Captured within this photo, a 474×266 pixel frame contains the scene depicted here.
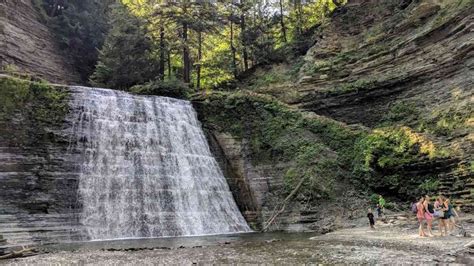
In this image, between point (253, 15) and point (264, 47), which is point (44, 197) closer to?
point (264, 47)

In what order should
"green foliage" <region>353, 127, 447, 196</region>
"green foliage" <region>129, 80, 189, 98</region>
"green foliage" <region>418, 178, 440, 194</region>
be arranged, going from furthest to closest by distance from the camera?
"green foliage" <region>129, 80, 189, 98</region>
"green foliage" <region>353, 127, 447, 196</region>
"green foliage" <region>418, 178, 440, 194</region>

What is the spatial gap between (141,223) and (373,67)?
19.0 metres

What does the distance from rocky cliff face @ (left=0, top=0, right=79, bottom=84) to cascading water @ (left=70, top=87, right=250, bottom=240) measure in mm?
12108

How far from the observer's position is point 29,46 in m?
36.6

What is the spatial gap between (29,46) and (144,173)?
2159 cm

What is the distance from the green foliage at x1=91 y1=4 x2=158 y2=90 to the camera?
3572cm

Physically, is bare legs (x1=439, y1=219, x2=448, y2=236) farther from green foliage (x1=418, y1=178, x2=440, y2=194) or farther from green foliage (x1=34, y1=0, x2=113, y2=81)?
green foliage (x1=34, y1=0, x2=113, y2=81)

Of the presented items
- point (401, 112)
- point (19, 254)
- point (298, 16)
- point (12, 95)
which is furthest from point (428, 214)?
point (298, 16)

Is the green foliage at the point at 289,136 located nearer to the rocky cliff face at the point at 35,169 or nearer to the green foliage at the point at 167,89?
the green foliage at the point at 167,89

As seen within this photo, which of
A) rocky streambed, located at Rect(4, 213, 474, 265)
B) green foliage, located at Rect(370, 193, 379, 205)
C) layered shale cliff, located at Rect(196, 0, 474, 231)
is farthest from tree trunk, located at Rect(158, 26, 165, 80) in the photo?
rocky streambed, located at Rect(4, 213, 474, 265)

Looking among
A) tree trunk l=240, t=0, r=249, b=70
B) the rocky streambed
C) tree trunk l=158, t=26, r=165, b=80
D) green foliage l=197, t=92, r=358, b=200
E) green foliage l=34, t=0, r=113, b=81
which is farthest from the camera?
green foliage l=34, t=0, r=113, b=81

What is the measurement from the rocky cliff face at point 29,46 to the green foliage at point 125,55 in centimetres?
496

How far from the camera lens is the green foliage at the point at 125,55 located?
1406 inches

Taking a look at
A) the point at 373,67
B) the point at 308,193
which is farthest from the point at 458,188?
the point at 373,67
